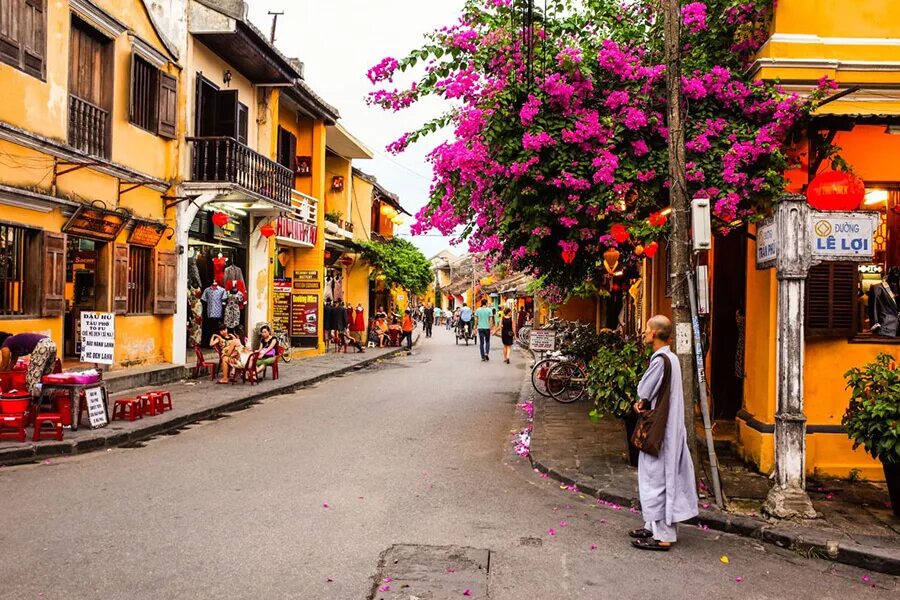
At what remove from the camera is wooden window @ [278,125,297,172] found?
23.0 m

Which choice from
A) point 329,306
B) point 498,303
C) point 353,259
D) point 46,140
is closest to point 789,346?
point 46,140

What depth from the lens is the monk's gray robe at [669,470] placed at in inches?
228

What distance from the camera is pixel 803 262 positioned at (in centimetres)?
665

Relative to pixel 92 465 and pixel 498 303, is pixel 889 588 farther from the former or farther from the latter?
pixel 498 303

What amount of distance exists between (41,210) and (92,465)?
208 inches

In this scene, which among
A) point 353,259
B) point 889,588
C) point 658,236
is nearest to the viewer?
point 889,588

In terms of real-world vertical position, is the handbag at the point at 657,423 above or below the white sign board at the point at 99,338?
below

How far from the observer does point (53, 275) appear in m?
11.8

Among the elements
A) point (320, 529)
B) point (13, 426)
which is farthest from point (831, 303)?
point (13, 426)

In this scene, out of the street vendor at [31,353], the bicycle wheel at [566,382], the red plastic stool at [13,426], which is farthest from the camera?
the bicycle wheel at [566,382]

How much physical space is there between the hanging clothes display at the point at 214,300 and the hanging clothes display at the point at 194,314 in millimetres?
215

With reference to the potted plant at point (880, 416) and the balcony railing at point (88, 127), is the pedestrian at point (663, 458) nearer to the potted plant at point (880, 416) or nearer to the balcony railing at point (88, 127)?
the potted plant at point (880, 416)

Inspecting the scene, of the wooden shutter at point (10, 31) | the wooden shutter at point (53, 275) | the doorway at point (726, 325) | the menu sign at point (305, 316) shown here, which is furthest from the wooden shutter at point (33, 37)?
the menu sign at point (305, 316)

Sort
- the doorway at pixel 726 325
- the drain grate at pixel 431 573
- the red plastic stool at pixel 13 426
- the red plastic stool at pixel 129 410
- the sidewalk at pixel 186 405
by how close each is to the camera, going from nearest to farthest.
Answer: the drain grate at pixel 431 573 → the sidewalk at pixel 186 405 → the red plastic stool at pixel 13 426 → the doorway at pixel 726 325 → the red plastic stool at pixel 129 410
